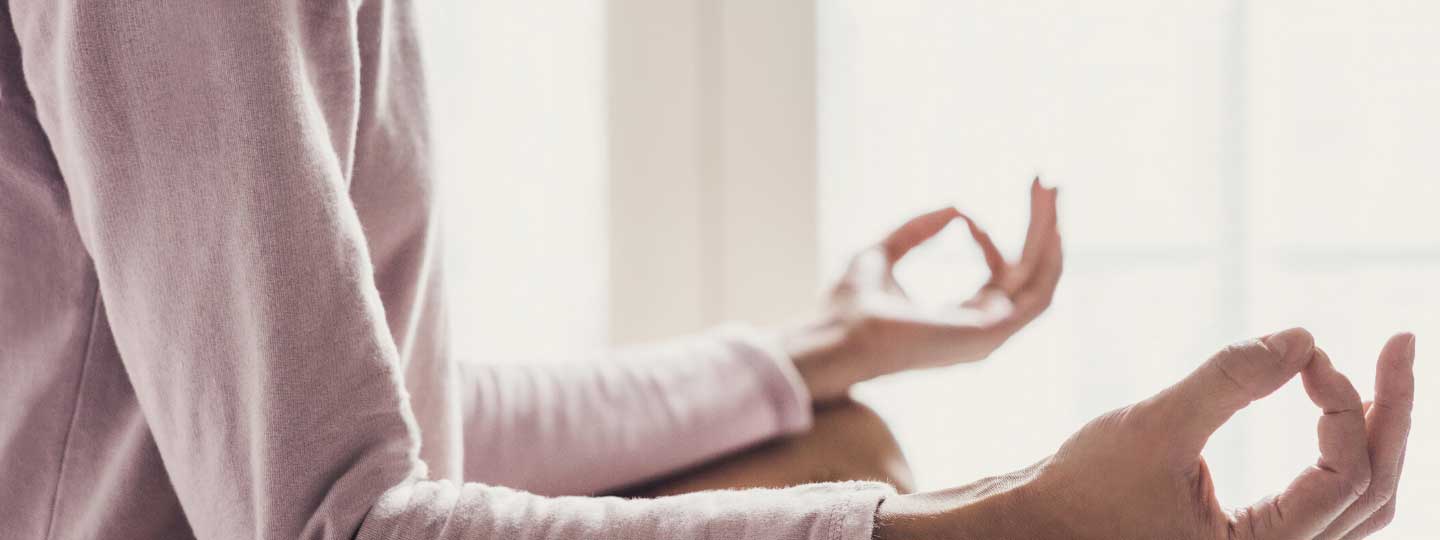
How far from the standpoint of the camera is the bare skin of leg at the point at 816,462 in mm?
657

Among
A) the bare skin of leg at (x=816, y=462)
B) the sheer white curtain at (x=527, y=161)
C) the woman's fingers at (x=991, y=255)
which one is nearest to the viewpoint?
the bare skin of leg at (x=816, y=462)

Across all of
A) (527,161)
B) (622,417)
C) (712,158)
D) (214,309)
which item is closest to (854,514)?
(214,309)

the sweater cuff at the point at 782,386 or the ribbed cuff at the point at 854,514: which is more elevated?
the ribbed cuff at the point at 854,514

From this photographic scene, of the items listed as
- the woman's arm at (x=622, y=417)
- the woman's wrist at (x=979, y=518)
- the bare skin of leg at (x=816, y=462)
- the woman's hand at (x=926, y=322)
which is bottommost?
the bare skin of leg at (x=816, y=462)

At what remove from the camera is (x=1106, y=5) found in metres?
0.97

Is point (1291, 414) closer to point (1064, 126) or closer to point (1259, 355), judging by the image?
point (1064, 126)

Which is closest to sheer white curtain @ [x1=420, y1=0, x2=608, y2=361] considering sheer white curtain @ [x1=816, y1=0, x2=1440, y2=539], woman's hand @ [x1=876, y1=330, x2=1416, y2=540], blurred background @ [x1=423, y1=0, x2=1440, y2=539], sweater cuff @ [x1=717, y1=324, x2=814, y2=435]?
blurred background @ [x1=423, y1=0, x2=1440, y2=539]

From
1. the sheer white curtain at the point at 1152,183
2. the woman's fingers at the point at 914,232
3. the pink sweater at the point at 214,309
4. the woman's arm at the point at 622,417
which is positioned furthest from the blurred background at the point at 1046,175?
the pink sweater at the point at 214,309

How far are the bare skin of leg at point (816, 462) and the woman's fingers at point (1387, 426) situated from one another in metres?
0.30

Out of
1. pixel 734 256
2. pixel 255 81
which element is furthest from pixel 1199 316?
pixel 255 81

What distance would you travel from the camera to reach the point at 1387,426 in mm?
357

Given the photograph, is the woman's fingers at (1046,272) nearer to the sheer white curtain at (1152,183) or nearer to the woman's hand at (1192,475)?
the sheer white curtain at (1152,183)

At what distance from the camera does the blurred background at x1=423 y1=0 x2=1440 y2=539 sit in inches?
37.1

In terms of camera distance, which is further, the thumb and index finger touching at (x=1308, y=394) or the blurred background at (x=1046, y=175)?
the blurred background at (x=1046, y=175)
